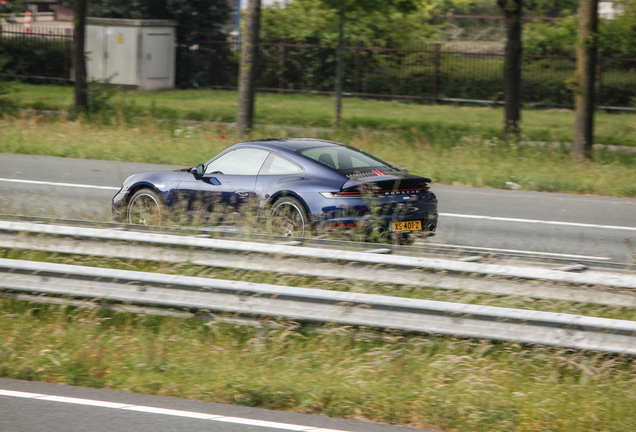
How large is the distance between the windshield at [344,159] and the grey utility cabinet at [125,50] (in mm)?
26456

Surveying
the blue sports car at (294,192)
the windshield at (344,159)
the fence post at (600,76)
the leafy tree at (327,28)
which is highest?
the leafy tree at (327,28)

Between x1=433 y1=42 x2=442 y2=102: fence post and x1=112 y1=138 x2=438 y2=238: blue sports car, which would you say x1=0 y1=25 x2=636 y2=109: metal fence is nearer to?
x1=433 y1=42 x2=442 y2=102: fence post

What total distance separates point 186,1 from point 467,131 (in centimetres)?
1930

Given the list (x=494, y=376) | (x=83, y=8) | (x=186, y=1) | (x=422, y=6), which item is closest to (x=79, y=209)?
(x=494, y=376)

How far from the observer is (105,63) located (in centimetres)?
3453

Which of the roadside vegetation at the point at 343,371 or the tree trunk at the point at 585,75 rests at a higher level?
the tree trunk at the point at 585,75

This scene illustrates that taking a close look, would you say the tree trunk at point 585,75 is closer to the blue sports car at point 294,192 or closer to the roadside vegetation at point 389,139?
the roadside vegetation at point 389,139

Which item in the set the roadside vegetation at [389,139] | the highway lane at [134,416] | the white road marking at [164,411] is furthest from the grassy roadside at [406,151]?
the white road marking at [164,411]

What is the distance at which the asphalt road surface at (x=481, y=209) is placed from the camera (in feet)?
33.8

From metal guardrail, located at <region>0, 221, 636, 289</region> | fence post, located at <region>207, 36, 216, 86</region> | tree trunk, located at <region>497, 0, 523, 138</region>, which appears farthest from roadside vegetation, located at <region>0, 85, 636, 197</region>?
metal guardrail, located at <region>0, 221, 636, 289</region>

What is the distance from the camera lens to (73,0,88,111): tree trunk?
2303 centimetres

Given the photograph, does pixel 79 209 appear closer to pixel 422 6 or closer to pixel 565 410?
pixel 565 410

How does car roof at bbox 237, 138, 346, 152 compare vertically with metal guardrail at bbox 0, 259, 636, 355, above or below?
above

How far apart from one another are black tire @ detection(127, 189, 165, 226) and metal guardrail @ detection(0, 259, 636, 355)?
3.29 metres
